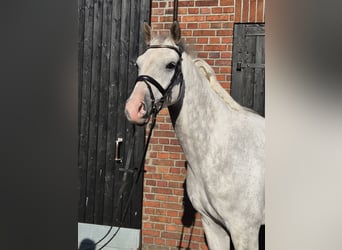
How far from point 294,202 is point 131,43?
3506mm

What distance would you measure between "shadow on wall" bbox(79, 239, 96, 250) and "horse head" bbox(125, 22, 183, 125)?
2.35 metres

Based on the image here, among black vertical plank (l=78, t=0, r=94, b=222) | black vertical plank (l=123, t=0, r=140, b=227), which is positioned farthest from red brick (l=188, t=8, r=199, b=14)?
black vertical plank (l=78, t=0, r=94, b=222)

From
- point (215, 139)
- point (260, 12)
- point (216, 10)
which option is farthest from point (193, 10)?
point (215, 139)

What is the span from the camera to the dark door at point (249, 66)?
3320 mm

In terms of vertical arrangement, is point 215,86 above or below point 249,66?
below

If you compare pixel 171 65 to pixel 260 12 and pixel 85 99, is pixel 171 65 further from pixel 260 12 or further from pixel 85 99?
pixel 85 99

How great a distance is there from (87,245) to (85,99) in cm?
160

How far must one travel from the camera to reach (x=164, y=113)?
3.62m

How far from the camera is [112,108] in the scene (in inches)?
153

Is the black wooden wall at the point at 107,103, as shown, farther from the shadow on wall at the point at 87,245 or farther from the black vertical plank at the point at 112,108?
the shadow on wall at the point at 87,245

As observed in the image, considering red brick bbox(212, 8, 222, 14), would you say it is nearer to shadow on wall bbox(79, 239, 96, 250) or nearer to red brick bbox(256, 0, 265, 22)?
red brick bbox(256, 0, 265, 22)

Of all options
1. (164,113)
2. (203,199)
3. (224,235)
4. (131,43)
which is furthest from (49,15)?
(131,43)

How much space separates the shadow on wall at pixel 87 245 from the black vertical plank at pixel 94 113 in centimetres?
21

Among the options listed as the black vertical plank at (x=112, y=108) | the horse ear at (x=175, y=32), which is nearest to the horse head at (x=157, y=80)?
the horse ear at (x=175, y=32)
